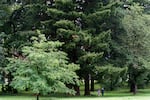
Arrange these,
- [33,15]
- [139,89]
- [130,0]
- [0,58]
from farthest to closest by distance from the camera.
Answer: [139,89]
[130,0]
[33,15]
[0,58]

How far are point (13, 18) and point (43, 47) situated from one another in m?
19.6

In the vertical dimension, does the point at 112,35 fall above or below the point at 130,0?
below

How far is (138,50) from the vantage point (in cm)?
5028

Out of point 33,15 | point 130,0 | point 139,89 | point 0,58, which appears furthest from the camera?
point 139,89

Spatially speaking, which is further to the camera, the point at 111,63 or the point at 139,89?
the point at 139,89

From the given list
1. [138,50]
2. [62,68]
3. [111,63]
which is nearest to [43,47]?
[62,68]

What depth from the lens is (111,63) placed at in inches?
1917

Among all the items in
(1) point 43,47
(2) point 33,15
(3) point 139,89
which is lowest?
(3) point 139,89

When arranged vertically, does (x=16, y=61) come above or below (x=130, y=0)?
below

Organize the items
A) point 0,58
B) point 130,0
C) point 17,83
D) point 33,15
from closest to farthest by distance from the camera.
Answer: point 17,83 < point 0,58 < point 33,15 < point 130,0

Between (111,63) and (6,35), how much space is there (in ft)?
44.3

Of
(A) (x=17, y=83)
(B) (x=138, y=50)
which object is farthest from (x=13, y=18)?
(A) (x=17, y=83)

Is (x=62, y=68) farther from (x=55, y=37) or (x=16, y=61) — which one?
(x=55, y=37)

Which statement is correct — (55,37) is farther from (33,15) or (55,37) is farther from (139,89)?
(139,89)
